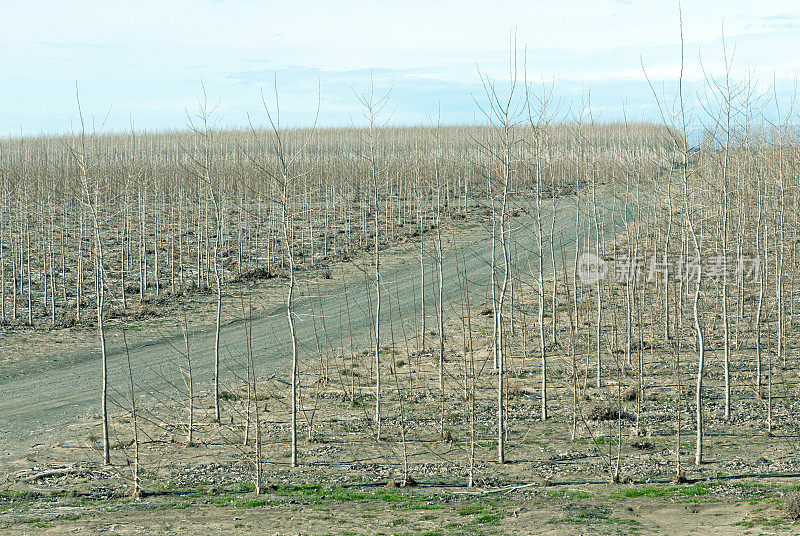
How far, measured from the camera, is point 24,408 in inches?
734

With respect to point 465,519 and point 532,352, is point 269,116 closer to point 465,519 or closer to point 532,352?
point 465,519

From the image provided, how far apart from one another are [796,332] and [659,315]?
148 inches

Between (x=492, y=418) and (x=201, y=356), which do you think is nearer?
(x=492, y=418)

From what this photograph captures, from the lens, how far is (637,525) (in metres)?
10.6

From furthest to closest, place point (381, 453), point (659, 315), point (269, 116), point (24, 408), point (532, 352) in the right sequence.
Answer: point (659, 315), point (532, 352), point (24, 408), point (381, 453), point (269, 116)

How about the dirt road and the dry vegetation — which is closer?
the dry vegetation

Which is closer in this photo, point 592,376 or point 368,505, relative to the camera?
point 368,505

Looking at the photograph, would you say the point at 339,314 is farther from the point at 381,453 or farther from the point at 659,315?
the point at 381,453

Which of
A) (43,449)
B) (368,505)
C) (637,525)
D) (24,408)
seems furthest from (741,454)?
(24,408)

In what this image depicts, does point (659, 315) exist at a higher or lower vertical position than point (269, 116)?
lower

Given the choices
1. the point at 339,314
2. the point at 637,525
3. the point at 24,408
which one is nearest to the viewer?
the point at 637,525

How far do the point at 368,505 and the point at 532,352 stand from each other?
10.4 m

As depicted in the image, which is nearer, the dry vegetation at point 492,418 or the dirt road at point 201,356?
the dry vegetation at point 492,418

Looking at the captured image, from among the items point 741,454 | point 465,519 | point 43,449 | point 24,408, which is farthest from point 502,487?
point 24,408
